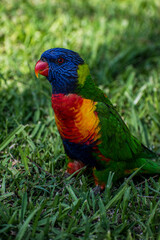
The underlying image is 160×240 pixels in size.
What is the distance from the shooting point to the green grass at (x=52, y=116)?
1.76 metres

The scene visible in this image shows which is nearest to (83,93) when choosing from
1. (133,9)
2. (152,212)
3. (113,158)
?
(113,158)

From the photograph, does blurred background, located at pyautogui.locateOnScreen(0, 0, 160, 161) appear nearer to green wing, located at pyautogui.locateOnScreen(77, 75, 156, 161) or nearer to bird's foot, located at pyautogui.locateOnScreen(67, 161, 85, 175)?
bird's foot, located at pyautogui.locateOnScreen(67, 161, 85, 175)

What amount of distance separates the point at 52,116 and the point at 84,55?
1.31 meters

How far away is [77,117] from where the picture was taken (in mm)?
1960

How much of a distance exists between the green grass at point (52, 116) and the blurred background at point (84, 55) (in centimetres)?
1

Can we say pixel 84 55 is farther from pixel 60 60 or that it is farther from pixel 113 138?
Answer: pixel 113 138

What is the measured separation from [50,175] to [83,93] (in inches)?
28.2

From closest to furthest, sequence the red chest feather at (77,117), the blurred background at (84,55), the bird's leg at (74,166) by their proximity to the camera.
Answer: the red chest feather at (77,117)
the bird's leg at (74,166)
the blurred background at (84,55)

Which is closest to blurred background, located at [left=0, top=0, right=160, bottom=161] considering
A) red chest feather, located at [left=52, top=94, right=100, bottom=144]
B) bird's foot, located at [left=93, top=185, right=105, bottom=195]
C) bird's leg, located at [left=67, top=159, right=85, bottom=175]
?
bird's leg, located at [left=67, top=159, right=85, bottom=175]

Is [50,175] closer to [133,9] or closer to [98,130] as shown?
[98,130]

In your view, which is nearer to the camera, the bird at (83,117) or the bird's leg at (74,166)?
the bird at (83,117)

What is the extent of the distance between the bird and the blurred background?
0.48m

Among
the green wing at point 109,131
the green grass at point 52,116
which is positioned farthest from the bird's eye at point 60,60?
the green grass at point 52,116

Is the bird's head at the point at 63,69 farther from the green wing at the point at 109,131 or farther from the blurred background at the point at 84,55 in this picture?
the blurred background at the point at 84,55
